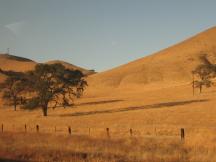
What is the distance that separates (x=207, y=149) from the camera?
67.4 feet

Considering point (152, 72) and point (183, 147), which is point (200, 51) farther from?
point (183, 147)

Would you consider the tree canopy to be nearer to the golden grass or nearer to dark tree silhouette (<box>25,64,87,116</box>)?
dark tree silhouette (<box>25,64,87,116</box>)

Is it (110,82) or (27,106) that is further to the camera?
(110,82)

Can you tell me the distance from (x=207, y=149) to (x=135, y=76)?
144 m

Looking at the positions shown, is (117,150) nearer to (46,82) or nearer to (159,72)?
(46,82)

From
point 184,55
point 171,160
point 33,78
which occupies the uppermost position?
point 184,55

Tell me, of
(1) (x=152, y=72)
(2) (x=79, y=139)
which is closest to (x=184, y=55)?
(1) (x=152, y=72)

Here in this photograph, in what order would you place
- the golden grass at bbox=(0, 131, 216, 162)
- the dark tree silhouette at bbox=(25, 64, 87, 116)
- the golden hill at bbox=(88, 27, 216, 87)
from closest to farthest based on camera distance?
the golden grass at bbox=(0, 131, 216, 162), the dark tree silhouette at bbox=(25, 64, 87, 116), the golden hill at bbox=(88, 27, 216, 87)

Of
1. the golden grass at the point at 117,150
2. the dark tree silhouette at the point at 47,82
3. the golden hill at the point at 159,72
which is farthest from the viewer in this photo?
the golden hill at the point at 159,72

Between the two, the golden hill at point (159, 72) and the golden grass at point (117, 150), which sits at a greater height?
the golden hill at point (159, 72)

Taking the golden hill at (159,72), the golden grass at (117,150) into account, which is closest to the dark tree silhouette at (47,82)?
the golden grass at (117,150)

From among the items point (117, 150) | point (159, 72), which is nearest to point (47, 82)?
point (117, 150)

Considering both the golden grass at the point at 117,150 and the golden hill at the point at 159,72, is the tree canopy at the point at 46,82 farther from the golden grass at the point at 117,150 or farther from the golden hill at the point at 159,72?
the golden hill at the point at 159,72

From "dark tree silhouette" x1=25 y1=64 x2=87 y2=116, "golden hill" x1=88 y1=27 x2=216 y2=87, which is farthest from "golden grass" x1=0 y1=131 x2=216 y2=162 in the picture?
"golden hill" x1=88 y1=27 x2=216 y2=87
